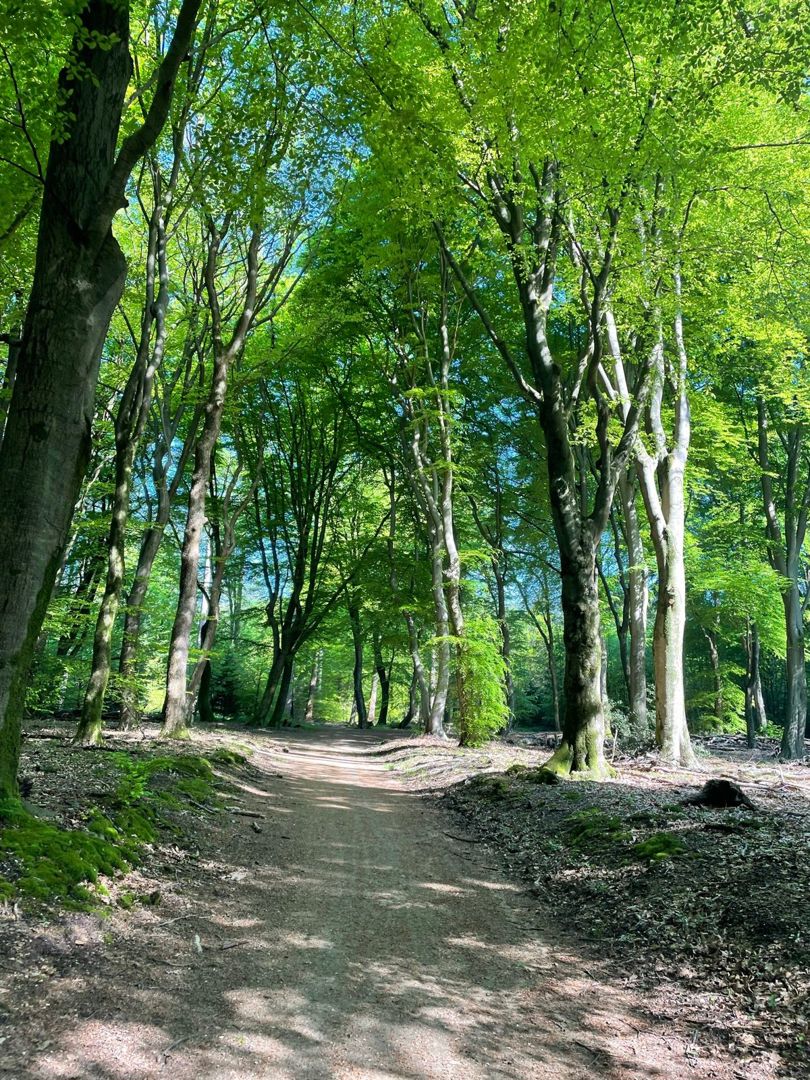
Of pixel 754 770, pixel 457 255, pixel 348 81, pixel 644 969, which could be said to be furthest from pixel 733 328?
pixel 644 969

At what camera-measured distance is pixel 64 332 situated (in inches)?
185

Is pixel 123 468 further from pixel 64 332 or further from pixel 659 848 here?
pixel 659 848

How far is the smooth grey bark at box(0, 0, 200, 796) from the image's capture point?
4480mm

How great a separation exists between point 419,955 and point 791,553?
17314 mm

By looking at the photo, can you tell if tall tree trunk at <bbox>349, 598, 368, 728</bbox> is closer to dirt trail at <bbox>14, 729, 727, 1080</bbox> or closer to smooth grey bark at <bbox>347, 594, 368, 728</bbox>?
smooth grey bark at <bbox>347, 594, 368, 728</bbox>

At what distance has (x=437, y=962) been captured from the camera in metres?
4.00

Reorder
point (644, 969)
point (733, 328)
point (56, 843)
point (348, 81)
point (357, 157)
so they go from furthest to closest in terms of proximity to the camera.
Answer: point (733, 328) < point (357, 157) < point (348, 81) < point (56, 843) < point (644, 969)

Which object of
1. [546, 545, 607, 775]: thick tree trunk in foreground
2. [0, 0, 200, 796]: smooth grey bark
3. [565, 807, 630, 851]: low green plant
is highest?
[0, 0, 200, 796]: smooth grey bark

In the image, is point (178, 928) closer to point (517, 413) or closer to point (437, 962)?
point (437, 962)

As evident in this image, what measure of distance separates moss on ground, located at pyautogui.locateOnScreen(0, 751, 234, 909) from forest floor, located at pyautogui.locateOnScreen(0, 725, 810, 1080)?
14 centimetres

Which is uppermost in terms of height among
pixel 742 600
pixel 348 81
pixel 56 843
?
pixel 348 81

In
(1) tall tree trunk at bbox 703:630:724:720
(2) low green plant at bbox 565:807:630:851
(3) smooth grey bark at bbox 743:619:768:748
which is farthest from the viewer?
(1) tall tree trunk at bbox 703:630:724:720

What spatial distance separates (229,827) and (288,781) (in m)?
4.53

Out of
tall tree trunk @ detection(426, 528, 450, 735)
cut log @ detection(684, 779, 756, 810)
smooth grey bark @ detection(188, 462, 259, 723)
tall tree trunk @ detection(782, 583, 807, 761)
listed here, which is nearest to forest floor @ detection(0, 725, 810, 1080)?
cut log @ detection(684, 779, 756, 810)
